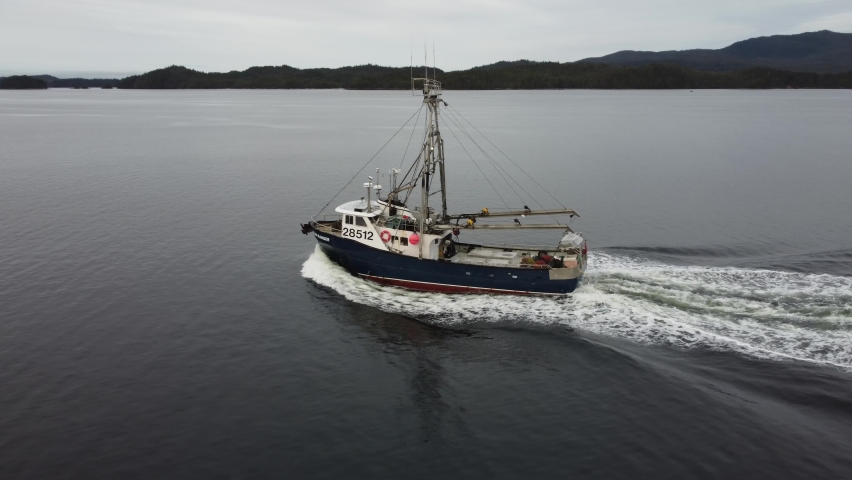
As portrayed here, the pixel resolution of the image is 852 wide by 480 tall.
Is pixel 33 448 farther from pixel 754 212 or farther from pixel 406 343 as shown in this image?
pixel 754 212

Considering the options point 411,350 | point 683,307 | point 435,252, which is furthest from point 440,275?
point 683,307

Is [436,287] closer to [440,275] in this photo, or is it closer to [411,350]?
[440,275]

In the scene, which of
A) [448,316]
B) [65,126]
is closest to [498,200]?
[448,316]

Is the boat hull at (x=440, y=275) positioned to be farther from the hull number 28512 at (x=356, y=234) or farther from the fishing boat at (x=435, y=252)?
the hull number 28512 at (x=356, y=234)

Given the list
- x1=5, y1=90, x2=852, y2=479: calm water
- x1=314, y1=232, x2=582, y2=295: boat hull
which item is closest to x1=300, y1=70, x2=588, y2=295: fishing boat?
x1=314, y1=232, x2=582, y2=295: boat hull

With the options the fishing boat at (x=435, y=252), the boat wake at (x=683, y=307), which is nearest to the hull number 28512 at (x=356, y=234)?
the fishing boat at (x=435, y=252)
